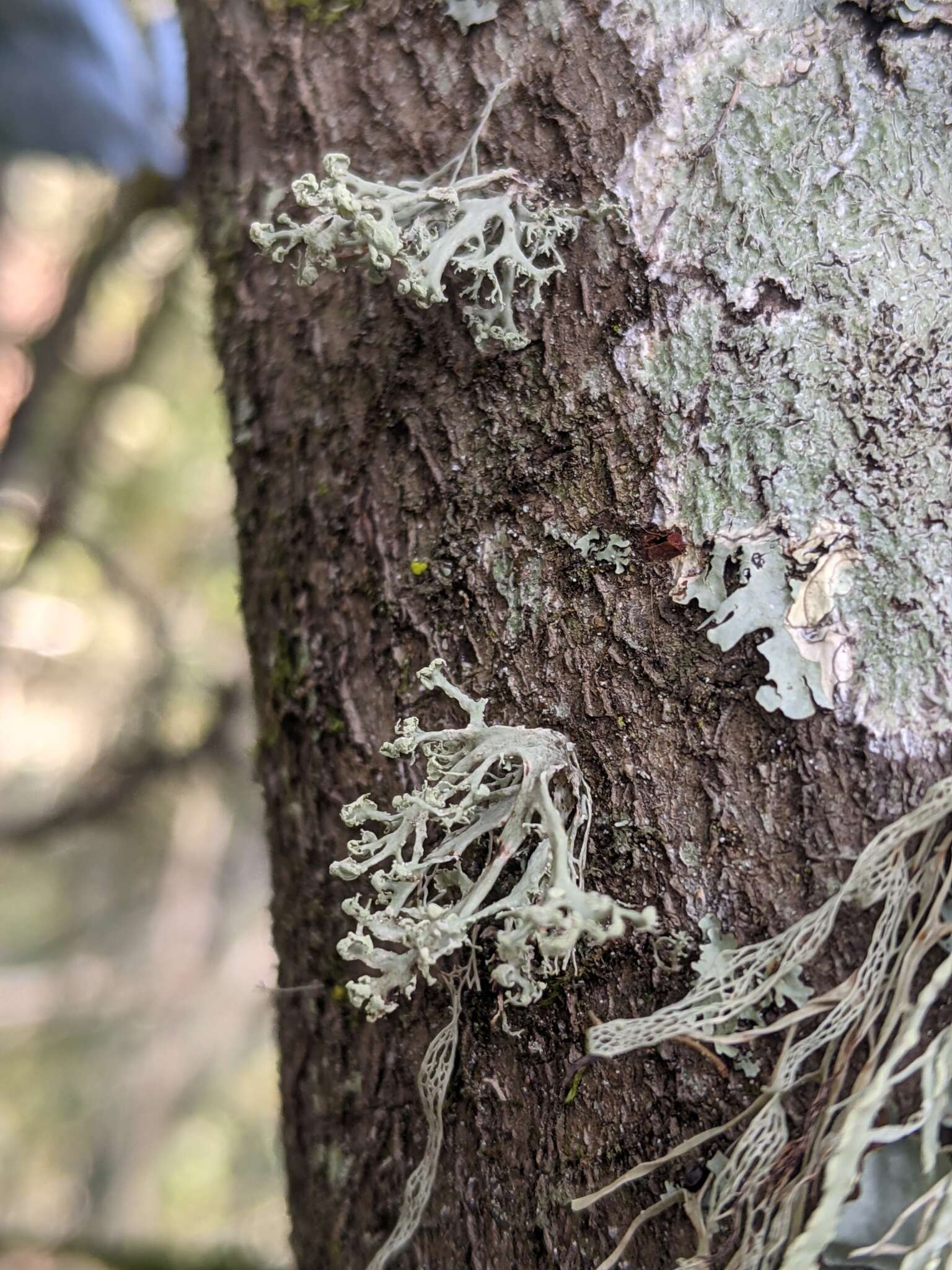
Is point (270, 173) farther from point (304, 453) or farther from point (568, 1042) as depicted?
point (568, 1042)

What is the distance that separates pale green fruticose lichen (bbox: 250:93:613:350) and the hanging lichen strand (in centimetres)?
58

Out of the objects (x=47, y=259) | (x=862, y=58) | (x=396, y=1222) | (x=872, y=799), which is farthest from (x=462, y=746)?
(x=47, y=259)

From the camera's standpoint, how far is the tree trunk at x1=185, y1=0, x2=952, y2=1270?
713 millimetres

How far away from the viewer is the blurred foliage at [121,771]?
267 centimetres

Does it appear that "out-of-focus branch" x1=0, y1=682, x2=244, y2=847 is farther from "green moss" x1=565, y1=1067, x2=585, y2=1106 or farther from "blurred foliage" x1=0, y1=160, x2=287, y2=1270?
"green moss" x1=565, y1=1067, x2=585, y2=1106

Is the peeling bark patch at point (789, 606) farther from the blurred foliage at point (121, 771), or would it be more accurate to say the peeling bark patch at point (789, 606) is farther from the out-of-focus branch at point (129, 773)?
the out-of-focus branch at point (129, 773)

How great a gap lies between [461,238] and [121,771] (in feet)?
7.73

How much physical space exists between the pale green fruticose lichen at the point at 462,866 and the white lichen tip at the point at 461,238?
37 cm

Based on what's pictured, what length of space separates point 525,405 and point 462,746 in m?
0.34

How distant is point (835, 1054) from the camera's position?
66 cm

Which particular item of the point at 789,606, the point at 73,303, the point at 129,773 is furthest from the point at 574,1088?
the point at 73,303

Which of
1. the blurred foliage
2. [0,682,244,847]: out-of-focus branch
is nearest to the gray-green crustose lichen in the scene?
the blurred foliage

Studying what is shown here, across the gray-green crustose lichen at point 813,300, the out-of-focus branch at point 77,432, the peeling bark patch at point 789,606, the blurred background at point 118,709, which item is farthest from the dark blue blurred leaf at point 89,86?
the peeling bark patch at point 789,606

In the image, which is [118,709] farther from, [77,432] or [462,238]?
[462,238]
